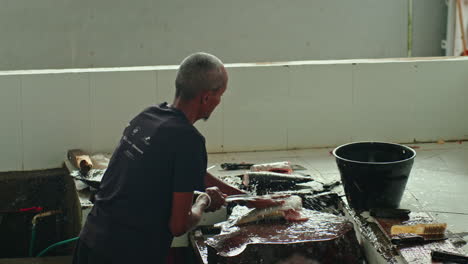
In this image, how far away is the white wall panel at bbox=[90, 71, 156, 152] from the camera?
4.68 m

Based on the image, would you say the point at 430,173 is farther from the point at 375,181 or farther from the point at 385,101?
the point at 375,181

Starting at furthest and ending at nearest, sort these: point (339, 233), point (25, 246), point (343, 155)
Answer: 1. point (25, 246)
2. point (343, 155)
3. point (339, 233)

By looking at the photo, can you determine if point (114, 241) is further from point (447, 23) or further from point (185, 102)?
point (447, 23)

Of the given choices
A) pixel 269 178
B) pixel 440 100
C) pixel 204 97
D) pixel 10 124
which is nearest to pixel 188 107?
pixel 204 97

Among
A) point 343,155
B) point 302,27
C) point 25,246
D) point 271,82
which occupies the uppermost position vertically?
point 302,27

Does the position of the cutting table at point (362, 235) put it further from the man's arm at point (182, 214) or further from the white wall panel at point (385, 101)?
the white wall panel at point (385, 101)

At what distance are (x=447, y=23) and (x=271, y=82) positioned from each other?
12.7ft

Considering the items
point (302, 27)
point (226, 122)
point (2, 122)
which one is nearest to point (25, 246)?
point (2, 122)

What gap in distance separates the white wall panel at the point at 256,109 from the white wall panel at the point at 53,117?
1036mm

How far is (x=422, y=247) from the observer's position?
297cm

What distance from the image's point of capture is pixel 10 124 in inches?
182

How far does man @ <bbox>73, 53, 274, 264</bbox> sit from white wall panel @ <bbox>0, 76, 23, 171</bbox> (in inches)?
84.2

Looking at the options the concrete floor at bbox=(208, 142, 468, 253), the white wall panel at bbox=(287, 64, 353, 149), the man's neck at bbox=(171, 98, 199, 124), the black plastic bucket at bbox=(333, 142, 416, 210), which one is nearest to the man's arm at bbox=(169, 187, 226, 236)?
the man's neck at bbox=(171, 98, 199, 124)

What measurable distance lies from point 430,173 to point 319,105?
102 centimetres
